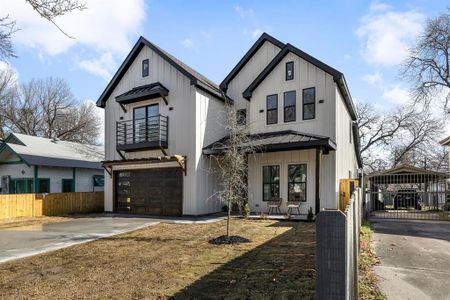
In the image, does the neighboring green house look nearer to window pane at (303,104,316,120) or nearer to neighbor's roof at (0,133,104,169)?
neighbor's roof at (0,133,104,169)

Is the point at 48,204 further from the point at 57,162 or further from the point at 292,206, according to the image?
the point at 292,206

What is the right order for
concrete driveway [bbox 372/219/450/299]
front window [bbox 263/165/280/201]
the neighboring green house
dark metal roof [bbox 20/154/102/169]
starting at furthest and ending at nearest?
the neighboring green house < dark metal roof [bbox 20/154/102/169] < front window [bbox 263/165/280/201] < concrete driveway [bbox 372/219/450/299]

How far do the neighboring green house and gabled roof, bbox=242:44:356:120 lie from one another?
14129 millimetres

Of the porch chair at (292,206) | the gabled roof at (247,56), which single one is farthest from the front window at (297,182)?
the gabled roof at (247,56)

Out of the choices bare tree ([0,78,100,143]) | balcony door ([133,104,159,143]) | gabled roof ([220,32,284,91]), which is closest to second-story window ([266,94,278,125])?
gabled roof ([220,32,284,91])

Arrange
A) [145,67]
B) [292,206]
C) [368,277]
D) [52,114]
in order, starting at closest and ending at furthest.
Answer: [368,277]
[292,206]
[145,67]
[52,114]

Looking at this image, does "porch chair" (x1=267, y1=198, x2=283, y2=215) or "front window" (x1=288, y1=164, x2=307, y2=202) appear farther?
"porch chair" (x1=267, y1=198, x2=283, y2=215)

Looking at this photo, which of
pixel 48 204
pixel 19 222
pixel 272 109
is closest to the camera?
pixel 19 222

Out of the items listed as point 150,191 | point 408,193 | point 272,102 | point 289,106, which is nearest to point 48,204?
point 150,191

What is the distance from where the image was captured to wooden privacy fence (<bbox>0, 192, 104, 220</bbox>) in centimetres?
1756

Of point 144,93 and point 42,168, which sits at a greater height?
point 144,93

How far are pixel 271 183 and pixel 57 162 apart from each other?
15.1 meters

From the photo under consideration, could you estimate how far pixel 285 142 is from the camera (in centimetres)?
1465

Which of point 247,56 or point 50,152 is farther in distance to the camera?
point 50,152
